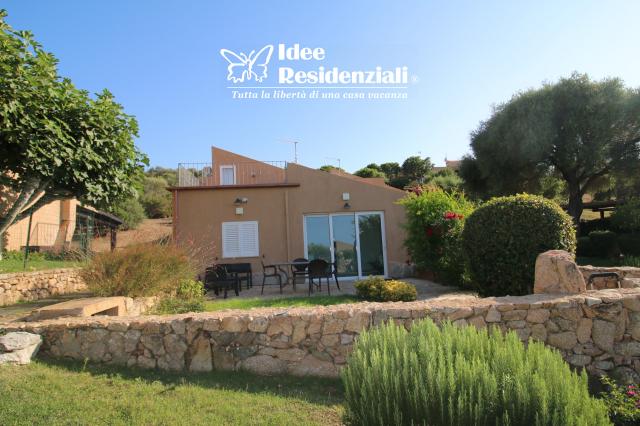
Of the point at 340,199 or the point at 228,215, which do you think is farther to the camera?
the point at 340,199

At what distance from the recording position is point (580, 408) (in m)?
2.02

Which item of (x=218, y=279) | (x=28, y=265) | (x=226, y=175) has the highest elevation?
(x=226, y=175)

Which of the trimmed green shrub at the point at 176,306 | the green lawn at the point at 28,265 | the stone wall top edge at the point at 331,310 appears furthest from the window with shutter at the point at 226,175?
the stone wall top edge at the point at 331,310

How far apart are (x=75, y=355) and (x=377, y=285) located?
17.1 ft

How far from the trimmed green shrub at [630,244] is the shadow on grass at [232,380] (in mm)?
13707

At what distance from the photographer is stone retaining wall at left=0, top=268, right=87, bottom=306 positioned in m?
7.98

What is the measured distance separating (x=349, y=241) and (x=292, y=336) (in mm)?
8558

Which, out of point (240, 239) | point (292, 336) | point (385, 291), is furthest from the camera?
point (240, 239)

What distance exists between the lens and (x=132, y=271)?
20.8ft

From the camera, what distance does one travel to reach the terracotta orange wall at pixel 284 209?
12.3m

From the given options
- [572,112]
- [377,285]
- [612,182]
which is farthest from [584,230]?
[377,285]

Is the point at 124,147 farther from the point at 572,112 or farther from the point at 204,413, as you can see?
the point at 572,112

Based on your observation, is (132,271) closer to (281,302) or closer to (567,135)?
(281,302)

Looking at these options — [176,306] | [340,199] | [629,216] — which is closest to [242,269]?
[340,199]
